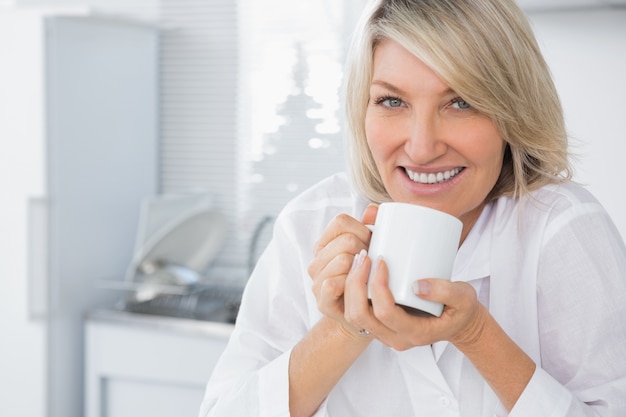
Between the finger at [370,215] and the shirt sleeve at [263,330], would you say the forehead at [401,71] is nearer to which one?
the finger at [370,215]

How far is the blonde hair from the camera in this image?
2.94 feet

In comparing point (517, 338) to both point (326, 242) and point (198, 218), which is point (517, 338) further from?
point (198, 218)

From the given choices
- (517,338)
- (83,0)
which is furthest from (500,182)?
(83,0)

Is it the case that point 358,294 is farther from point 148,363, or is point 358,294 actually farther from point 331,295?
point 148,363

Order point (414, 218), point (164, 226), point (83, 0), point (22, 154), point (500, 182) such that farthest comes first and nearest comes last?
point (83, 0) < point (164, 226) < point (22, 154) < point (500, 182) < point (414, 218)

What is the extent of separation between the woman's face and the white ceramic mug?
0.45 ft

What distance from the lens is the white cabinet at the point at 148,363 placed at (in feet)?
7.73

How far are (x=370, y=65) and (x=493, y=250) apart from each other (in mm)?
270

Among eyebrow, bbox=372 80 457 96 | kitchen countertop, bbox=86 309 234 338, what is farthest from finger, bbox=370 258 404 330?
kitchen countertop, bbox=86 309 234 338

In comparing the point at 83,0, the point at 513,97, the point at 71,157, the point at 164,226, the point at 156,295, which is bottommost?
the point at 156,295

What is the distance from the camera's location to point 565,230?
0.95 metres

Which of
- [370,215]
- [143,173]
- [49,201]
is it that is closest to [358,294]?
[370,215]

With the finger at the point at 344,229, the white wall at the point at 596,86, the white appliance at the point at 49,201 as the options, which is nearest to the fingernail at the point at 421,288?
the finger at the point at 344,229

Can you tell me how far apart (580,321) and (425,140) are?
27cm
